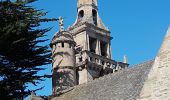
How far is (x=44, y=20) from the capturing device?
25.4 meters

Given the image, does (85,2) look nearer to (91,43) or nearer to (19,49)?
(91,43)

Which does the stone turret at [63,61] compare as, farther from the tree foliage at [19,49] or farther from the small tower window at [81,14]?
the small tower window at [81,14]

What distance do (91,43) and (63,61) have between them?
12.4 m

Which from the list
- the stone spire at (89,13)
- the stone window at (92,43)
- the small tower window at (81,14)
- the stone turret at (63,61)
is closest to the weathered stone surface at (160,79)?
the stone turret at (63,61)

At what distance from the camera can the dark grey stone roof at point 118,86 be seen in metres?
20.6

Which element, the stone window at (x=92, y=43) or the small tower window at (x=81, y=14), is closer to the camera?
the stone window at (x=92, y=43)

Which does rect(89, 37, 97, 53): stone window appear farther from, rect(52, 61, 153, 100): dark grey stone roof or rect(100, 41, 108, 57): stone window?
rect(52, 61, 153, 100): dark grey stone roof

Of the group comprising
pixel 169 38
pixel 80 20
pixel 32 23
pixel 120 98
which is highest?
pixel 80 20

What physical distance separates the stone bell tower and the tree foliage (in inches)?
432

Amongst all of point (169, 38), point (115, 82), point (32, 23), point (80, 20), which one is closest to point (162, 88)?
point (169, 38)

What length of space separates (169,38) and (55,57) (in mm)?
14574

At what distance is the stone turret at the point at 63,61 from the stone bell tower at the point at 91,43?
3.80 metres

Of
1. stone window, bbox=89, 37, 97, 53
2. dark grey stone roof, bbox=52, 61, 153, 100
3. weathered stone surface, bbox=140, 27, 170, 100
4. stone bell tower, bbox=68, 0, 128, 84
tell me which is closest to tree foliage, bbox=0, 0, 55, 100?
dark grey stone roof, bbox=52, 61, 153, 100

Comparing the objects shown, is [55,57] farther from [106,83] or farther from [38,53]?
[106,83]
